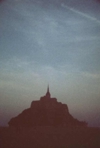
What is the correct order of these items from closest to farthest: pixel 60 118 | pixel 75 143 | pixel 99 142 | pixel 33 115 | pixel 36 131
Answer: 1. pixel 99 142
2. pixel 75 143
3. pixel 36 131
4. pixel 33 115
5. pixel 60 118

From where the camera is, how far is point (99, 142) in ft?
14.9

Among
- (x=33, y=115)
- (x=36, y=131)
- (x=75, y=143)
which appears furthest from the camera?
(x=33, y=115)

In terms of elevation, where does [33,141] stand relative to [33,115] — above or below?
below

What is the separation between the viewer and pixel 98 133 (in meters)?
5.06

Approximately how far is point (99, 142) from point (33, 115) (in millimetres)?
4676

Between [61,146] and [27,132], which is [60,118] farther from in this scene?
[61,146]

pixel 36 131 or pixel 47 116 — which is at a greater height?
pixel 47 116

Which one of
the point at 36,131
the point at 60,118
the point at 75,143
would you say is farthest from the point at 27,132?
the point at 60,118

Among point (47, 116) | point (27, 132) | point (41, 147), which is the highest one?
point (47, 116)

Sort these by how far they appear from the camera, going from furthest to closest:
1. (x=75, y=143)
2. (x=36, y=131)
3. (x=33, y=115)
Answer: (x=33, y=115)
(x=36, y=131)
(x=75, y=143)

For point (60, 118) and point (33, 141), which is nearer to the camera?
point (33, 141)

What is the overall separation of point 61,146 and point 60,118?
533cm

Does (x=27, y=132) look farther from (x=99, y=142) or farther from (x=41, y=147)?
(x=99, y=142)

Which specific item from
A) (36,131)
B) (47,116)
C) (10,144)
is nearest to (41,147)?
(10,144)
